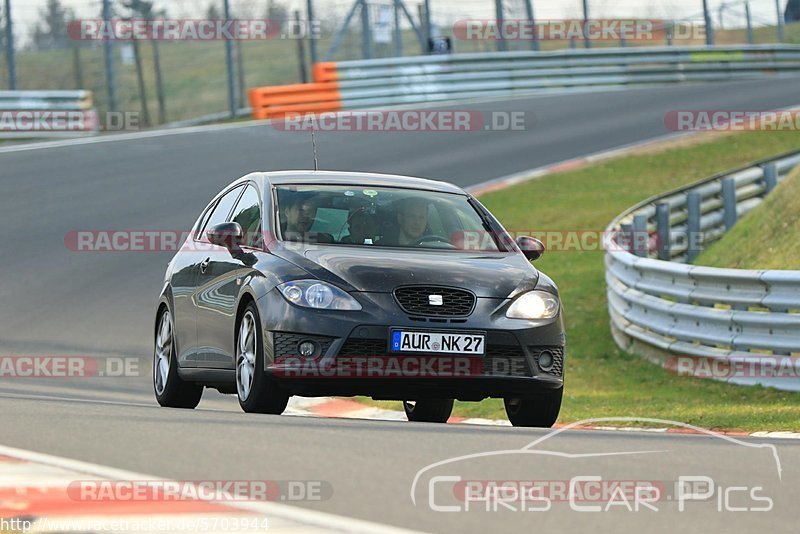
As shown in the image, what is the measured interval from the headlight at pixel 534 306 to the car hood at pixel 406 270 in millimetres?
63

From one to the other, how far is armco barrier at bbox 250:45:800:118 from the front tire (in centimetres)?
2168

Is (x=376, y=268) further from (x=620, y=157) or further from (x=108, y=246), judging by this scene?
(x=620, y=157)

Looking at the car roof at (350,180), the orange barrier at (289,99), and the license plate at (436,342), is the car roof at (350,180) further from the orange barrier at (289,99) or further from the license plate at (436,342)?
the orange barrier at (289,99)

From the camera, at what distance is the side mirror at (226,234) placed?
9539 millimetres

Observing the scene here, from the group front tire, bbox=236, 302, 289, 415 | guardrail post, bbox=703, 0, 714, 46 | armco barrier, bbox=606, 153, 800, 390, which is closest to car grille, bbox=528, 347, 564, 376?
front tire, bbox=236, 302, 289, 415

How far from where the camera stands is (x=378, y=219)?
9.72m

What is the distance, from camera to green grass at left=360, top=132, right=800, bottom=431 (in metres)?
11.7

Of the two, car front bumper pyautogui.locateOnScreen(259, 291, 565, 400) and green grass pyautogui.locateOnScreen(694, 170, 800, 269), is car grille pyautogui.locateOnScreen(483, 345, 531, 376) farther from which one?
green grass pyautogui.locateOnScreen(694, 170, 800, 269)

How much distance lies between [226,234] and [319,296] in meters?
1.08

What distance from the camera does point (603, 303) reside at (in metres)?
17.7

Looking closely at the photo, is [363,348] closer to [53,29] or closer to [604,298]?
[604,298]

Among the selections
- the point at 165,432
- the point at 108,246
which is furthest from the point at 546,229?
the point at 165,432

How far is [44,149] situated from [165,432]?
19180 mm

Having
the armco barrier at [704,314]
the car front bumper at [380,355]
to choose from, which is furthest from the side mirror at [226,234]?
the armco barrier at [704,314]
